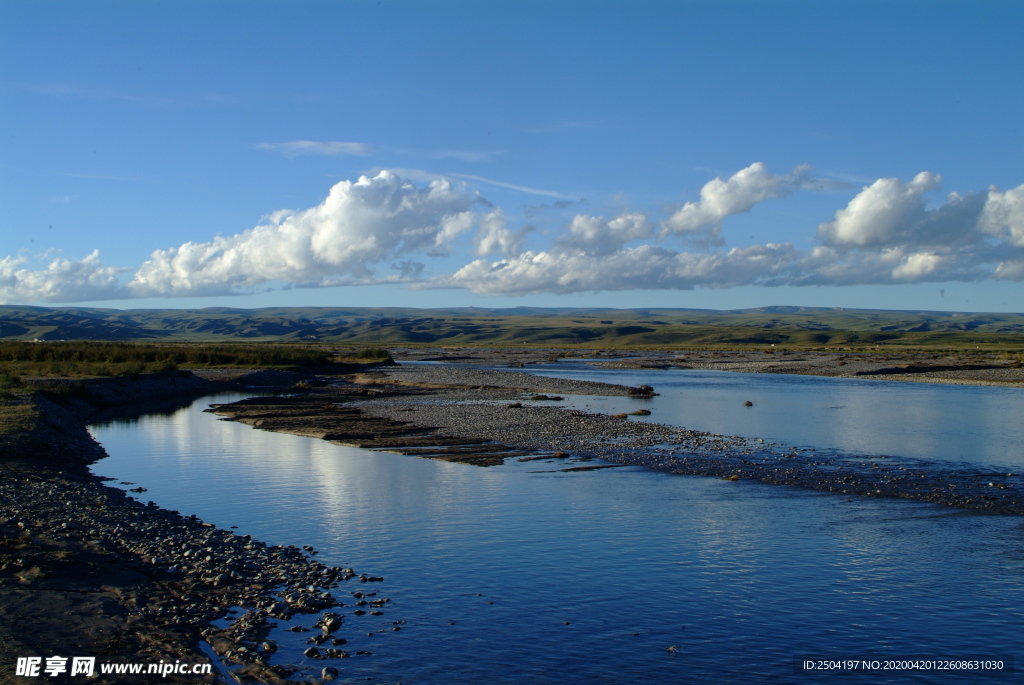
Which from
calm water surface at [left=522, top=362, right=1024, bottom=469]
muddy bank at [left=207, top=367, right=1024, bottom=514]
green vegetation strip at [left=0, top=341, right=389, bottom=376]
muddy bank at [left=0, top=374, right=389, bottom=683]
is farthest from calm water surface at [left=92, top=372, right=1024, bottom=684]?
green vegetation strip at [left=0, top=341, right=389, bottom=376]

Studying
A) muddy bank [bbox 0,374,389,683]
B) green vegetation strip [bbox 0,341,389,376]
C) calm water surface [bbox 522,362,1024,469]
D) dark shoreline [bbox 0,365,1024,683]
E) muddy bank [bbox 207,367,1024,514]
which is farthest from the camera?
green vegetation strip [bbox 0,341,389,376]

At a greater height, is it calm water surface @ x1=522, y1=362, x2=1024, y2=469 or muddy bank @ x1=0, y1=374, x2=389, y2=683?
muddy bank @ x1=0, y1=374, x2=389, y2=683

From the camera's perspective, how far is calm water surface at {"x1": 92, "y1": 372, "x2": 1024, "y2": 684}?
11867mm

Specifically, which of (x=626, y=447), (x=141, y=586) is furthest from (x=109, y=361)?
(x=141, y=586)

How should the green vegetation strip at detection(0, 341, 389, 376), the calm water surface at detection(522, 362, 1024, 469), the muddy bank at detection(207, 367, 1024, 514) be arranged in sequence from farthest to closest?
the green vegetation strip at detection(0, 341, 389, 376), the calm water surface at detection(522, 362, 1024, 469), the muddy bank at detection(207, 367, 1024, 514)

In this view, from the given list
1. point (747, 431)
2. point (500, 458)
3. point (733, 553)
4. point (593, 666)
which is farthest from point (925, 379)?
point (593, 666)

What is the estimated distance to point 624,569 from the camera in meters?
15.9

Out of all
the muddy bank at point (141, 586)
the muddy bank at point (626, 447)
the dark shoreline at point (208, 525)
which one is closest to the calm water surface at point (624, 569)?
the muddy bank at point (141, 586)

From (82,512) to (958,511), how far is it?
840 inches

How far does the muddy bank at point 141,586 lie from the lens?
11195 millimetres

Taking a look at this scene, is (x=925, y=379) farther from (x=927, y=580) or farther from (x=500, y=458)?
(x=927, y=580)

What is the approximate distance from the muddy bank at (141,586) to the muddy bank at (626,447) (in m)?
12.5

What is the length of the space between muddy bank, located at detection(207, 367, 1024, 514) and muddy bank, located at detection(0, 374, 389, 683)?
41.1 ft

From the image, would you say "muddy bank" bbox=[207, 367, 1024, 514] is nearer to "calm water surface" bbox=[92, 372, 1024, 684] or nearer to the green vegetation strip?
"calm water surface" bbox=[92, 372, 1024, 684]
